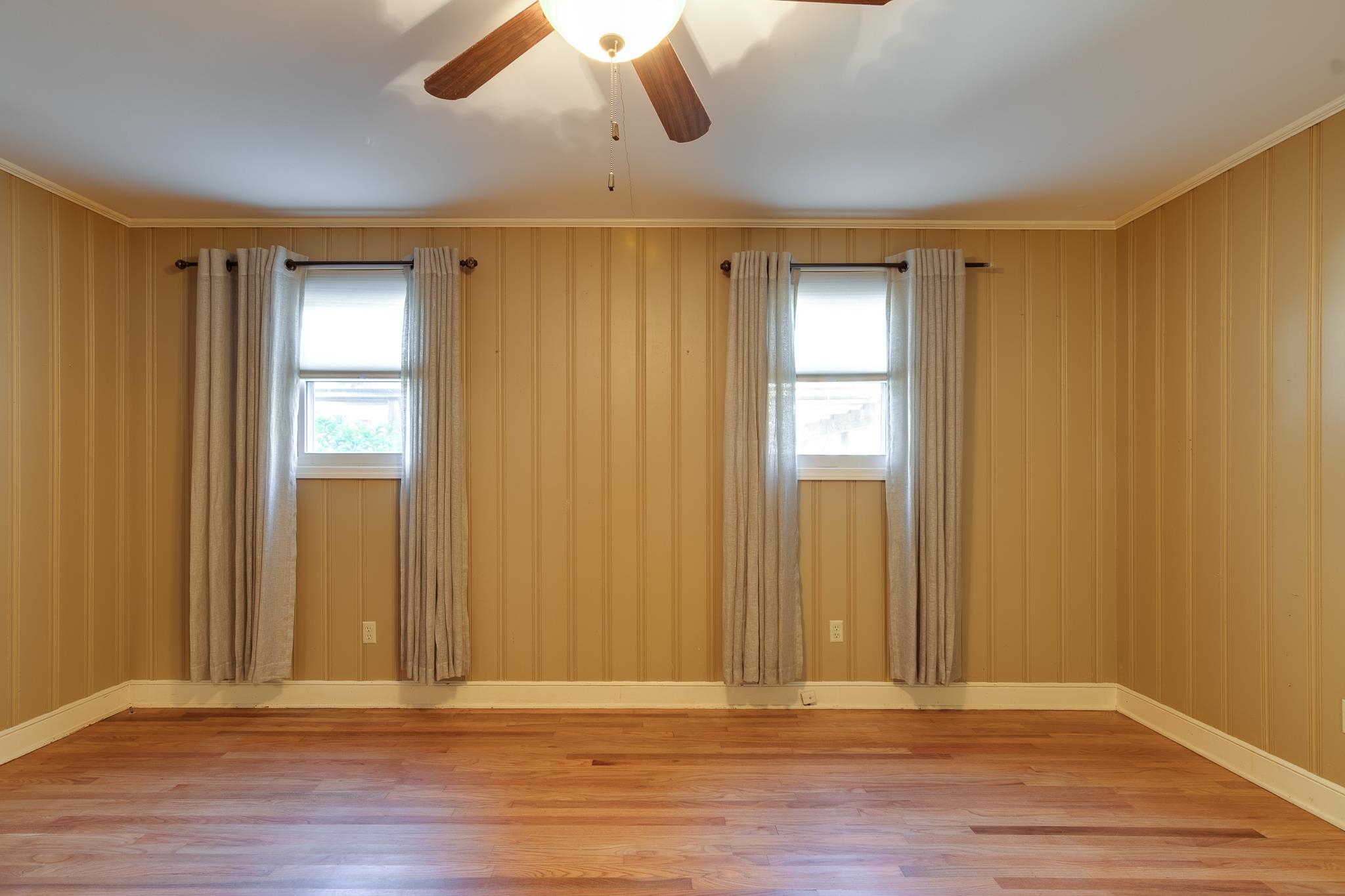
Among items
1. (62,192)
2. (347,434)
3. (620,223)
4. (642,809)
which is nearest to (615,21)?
(620,223)

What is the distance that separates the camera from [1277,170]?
Result: 2.50 meters

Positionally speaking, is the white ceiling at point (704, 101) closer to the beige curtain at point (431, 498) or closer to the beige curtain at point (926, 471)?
the beige curtain at point (926, 471)

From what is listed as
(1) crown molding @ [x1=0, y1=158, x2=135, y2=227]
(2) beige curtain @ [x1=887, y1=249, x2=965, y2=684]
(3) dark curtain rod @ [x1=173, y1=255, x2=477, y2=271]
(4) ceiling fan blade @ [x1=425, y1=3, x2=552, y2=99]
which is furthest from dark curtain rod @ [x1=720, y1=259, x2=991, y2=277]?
(1) crown molding @ [x1=0, y1=158, x2=135, y2=227]

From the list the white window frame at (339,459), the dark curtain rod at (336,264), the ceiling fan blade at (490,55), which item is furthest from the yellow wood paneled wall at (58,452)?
the ceiling fan blade at (490,55)

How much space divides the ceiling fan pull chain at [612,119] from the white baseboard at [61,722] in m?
3.19

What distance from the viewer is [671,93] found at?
1704 mm

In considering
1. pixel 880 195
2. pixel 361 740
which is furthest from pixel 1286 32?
pixel 361 740

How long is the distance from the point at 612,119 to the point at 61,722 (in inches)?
134

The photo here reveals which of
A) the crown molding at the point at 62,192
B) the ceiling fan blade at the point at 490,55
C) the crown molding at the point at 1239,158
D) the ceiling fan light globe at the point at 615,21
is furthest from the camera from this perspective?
the crown molding at the point at 62,192

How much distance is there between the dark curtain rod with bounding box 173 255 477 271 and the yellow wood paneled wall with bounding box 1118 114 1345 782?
10.4 feet

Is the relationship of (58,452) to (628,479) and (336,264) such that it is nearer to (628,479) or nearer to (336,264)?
(336,264)

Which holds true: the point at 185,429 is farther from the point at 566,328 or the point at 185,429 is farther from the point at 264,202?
Result: the point at 566,328

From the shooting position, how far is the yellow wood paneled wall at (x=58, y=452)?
108 inches

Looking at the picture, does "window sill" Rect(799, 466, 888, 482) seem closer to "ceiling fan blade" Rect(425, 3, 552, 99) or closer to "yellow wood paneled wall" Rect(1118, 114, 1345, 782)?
"yellow wood paneled wall" Rect(1118, 114, 1345, 782)
